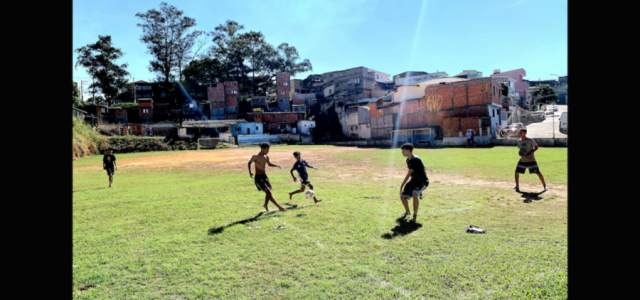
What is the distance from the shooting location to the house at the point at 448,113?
37.3 metres

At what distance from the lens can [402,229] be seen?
6930 mm

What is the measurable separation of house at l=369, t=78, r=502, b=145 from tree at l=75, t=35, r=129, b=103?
53840 mm

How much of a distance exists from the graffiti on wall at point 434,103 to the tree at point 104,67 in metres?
60.0

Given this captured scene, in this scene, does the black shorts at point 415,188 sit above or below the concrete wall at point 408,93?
below

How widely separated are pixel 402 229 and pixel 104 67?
73.4 metres

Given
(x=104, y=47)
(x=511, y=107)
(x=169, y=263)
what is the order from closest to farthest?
(x=169, y=263) → (x=511, y=107) → (x=104, y=47)

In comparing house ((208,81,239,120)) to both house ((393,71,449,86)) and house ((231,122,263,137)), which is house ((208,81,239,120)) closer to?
house ((231,122,263,137))

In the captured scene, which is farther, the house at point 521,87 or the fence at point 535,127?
the house at point 521,87

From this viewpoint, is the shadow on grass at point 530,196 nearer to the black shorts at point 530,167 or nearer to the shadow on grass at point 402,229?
the black shorts at point 530,167

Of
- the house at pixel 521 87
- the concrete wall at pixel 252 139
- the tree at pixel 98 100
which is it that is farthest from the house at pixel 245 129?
the house at pixel 521 87
